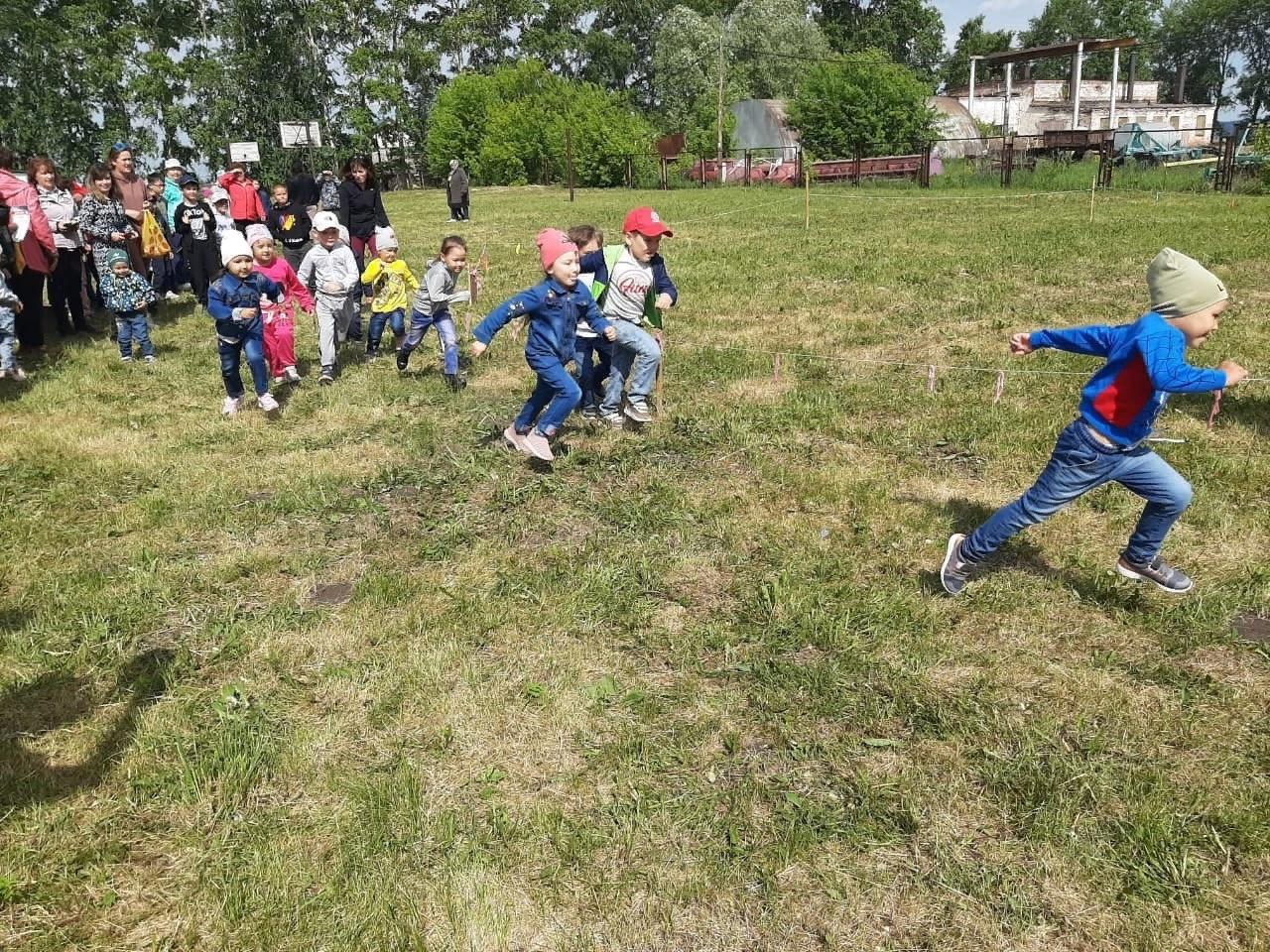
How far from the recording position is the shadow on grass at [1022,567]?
4457 millimetres

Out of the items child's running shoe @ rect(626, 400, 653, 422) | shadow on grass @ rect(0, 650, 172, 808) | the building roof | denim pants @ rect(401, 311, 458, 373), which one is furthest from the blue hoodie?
the building roof

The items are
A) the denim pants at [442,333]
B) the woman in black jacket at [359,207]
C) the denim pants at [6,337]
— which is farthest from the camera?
the woman in black jacket at [359,207]

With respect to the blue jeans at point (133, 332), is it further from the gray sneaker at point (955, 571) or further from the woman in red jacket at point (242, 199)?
the gray sneaker at point (955, 571)

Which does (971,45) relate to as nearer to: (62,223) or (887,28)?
(887,28)

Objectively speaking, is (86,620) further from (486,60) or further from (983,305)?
(486,60)

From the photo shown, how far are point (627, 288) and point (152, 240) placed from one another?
7655 millimetres

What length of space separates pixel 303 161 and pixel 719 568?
170 ft

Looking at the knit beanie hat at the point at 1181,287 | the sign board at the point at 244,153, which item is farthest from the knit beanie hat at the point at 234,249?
the sign board at the point at 244,153

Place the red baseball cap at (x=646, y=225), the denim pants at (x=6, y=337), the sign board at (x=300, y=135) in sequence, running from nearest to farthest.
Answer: the red baseball cap at (x=646, y=225) → the denim pants at (x=6, y=337) → the sign board at (x=300, y=135)

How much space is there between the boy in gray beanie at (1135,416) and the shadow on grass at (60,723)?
12.9ft

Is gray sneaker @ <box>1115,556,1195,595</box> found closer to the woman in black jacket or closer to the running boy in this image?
the running boy

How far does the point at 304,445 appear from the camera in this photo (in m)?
7.16

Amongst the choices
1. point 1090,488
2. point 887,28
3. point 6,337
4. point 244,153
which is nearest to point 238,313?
point 6,337

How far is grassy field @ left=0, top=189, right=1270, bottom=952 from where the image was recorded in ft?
9.21
